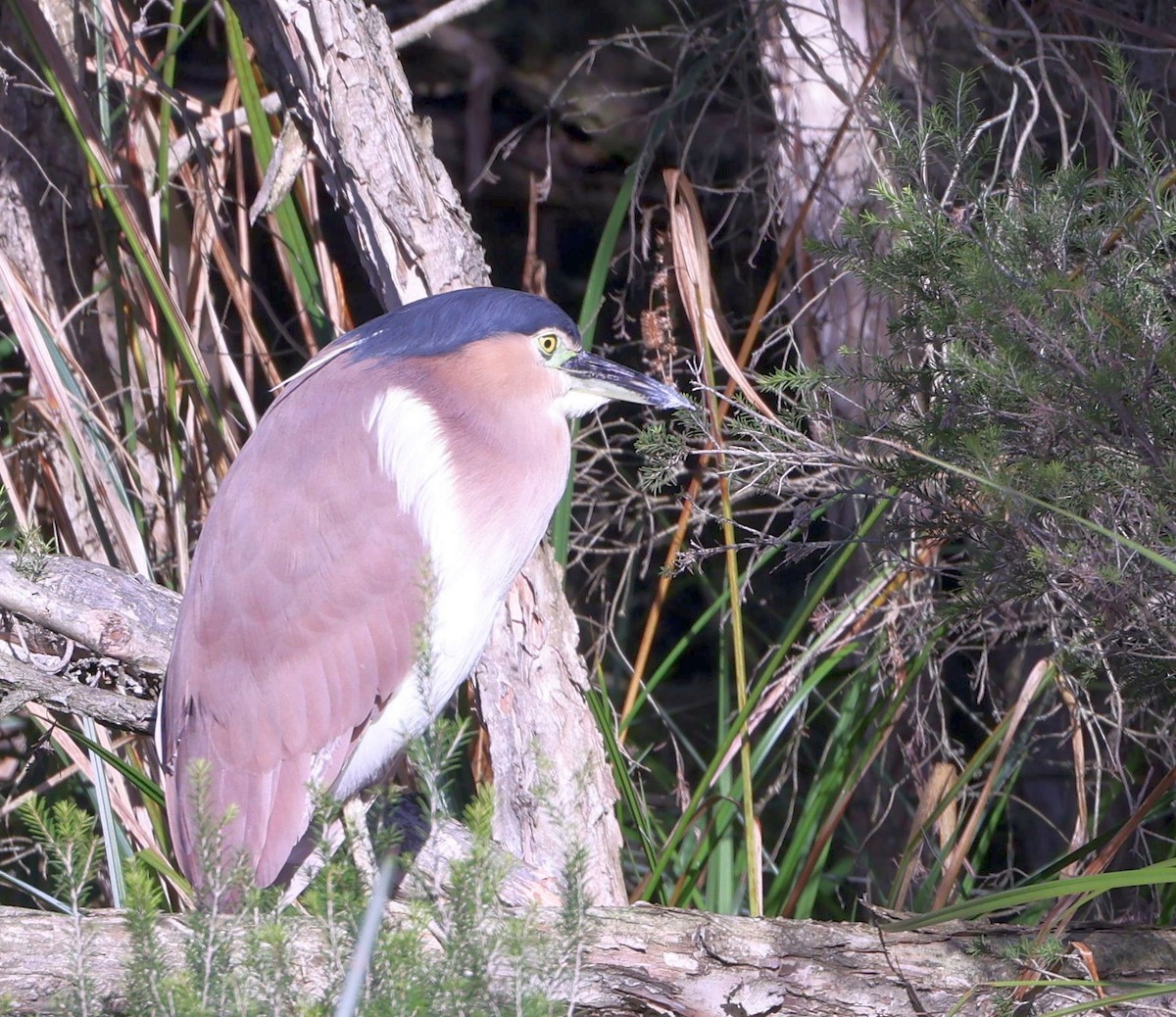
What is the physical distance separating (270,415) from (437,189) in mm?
486

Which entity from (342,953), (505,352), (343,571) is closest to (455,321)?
(505,352)

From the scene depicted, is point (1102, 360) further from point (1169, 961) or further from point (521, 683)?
point (521, 683)

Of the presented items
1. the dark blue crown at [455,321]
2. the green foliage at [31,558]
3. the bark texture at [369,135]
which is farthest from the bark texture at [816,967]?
the bark texture at [369,135]

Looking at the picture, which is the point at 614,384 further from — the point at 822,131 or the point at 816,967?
the point at 816,967

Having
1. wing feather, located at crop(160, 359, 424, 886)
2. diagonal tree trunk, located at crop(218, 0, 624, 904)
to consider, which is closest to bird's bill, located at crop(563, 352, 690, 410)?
diagonal tree trunk, located at crop(218, 0, 624, 904)

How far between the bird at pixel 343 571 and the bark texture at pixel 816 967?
17.2 inches

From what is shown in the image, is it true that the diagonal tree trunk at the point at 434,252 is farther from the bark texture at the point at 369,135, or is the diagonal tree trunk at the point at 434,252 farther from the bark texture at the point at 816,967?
the bark texture at the point at 816,967

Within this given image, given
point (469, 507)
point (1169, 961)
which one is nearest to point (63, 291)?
point (469, 507)

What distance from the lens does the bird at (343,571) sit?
1.91 meters

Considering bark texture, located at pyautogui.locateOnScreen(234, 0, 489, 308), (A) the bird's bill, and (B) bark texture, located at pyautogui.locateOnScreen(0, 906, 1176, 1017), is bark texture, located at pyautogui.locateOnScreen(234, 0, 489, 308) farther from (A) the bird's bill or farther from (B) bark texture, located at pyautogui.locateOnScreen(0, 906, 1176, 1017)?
(B) bark texture, located at pyautogui.locateOnScreen(0, 906, 1176, 1017)

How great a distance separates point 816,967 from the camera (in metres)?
1.59

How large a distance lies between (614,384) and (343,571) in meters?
0.56

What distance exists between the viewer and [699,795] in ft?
6.64

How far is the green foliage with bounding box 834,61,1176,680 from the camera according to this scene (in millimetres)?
1229
